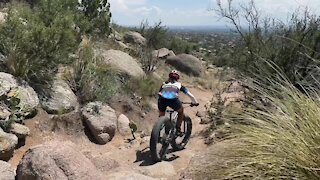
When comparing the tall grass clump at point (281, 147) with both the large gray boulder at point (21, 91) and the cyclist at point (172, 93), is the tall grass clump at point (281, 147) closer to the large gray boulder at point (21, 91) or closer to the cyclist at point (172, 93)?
the cyclist at point (172, 93)

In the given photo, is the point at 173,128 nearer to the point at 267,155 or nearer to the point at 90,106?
the point at 90,106

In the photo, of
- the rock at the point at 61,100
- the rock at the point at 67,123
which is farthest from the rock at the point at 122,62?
the rock at the point at 67,123

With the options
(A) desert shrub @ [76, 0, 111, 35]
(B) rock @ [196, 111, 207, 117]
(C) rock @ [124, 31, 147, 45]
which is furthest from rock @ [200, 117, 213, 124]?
(C) rock @ [124, 31, 147, 45]

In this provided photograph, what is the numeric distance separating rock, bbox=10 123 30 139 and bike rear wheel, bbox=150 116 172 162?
2.20 m

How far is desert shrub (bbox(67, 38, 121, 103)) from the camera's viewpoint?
863cm

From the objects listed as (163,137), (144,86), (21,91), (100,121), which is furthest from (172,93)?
(144,86)

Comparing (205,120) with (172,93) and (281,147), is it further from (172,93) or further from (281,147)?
(281,147)

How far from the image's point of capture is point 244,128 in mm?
3701

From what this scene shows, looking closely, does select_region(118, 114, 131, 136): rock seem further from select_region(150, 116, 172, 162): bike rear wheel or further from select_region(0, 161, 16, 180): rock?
select_region(0, 161, 16, 180): rock

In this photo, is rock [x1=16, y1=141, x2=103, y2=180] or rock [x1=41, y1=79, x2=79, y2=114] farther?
rock [x1=41, y1=79, x2=79, y2=114]

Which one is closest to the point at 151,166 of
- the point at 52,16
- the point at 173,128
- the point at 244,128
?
the point at 173,128

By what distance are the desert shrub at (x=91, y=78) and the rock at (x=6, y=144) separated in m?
2.49

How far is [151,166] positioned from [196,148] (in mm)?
1608

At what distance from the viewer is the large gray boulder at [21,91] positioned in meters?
6.96
